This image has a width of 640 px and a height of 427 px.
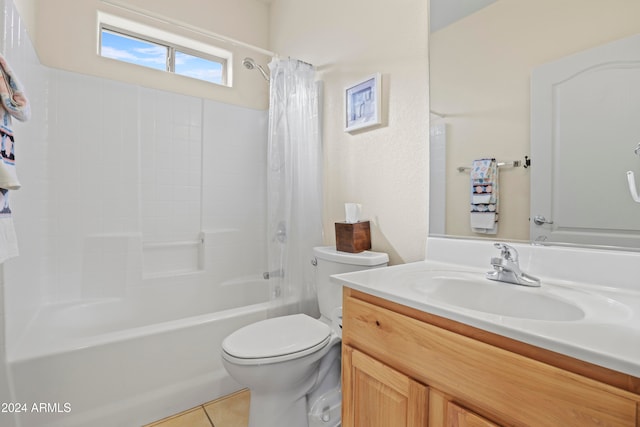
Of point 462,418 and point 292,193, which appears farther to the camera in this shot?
point 292,193

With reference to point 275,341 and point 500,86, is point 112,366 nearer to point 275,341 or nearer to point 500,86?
point 275,341

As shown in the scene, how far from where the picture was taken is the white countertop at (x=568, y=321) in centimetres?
50

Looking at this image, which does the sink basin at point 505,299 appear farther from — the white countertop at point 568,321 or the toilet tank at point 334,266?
the toilet tank at point 334,266

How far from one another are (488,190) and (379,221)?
59 centimetres

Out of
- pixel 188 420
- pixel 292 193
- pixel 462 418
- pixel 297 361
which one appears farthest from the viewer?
pixel 292 193

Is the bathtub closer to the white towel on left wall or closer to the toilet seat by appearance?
the toilet seat

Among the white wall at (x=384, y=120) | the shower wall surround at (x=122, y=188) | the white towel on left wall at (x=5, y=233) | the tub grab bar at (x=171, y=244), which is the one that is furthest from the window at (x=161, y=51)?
the white towel on left wall at (x=5, y=233)

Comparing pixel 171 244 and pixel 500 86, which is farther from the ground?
pixel 500 86

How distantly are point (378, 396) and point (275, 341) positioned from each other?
0.57 m

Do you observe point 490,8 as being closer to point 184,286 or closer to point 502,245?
point 502,245

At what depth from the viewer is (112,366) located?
137 centimetres

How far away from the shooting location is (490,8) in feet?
3.89

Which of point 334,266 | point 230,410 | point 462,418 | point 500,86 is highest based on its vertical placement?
point 500,86

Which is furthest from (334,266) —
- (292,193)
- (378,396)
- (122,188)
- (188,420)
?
(122,188)
